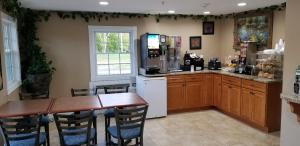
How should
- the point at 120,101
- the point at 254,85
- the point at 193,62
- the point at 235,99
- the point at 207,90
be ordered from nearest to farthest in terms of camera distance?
1. the point at 120,101
2. the point at 254,85
3. the point at 235,99
4. the point at 207,90
5. the point at 193,62

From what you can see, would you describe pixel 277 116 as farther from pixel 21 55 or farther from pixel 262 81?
pixel 21 55

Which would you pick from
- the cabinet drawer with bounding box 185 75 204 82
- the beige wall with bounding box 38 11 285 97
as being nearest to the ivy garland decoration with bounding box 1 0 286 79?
the beige wall with bounding box 38 11 285 97

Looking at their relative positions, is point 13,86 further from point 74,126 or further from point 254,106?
point 254,106

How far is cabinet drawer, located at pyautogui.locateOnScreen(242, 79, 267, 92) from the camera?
13.4ft

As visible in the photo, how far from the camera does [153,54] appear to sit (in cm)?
510

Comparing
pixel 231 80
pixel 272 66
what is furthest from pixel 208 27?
pixel 272 66

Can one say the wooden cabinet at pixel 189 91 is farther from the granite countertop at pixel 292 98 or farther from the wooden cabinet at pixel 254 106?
the granite countertop at pixel 292 98

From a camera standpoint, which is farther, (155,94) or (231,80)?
(155,94)

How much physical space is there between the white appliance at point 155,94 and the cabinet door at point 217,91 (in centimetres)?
123

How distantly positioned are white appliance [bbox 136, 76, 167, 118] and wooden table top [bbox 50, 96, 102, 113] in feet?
4.91

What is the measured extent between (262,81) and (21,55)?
14.5 feet

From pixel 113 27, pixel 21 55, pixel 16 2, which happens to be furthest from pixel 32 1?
pixel 113 27

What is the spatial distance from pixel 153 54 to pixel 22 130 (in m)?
2.99

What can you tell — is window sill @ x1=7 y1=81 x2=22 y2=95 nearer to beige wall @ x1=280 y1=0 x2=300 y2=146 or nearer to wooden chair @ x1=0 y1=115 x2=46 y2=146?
wooden chair @ x1=0 y1=115 x2=46 y2=146
